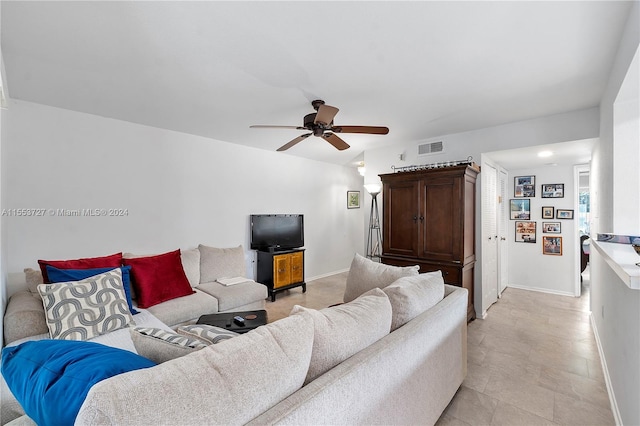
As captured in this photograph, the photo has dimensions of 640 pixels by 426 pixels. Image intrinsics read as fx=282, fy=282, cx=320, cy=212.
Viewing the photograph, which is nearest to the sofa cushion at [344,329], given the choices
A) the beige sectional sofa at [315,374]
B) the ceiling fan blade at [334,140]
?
the beige sectional sofa at [315,374]

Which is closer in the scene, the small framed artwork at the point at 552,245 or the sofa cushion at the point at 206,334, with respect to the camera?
the sofa cushion at the point at 206,334

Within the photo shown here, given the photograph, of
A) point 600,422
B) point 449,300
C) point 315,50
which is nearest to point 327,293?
point 449,300

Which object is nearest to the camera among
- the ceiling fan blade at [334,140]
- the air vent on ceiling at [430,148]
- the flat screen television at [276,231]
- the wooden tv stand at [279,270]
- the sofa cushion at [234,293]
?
the ceiling fan blade at [334,140]

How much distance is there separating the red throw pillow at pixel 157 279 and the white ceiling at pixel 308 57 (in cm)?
161

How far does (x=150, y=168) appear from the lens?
11.7 ft

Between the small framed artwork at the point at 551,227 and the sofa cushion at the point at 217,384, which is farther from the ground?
the small framed artwork at the point at 551,227

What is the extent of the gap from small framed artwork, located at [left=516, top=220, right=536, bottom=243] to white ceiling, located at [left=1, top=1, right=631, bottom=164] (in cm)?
246

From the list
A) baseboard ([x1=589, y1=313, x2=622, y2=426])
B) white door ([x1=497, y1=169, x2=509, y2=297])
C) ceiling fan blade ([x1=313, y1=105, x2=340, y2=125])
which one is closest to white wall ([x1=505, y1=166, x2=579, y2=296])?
white door ([x1=497, y1=169, x2=509, y2=297])

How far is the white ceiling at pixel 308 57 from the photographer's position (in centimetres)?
161

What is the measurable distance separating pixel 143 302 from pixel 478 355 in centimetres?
321

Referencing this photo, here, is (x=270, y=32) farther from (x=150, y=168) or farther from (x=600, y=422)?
(x=600, y=422)

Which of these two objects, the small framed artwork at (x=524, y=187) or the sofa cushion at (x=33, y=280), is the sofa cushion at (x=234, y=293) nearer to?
the sofa cushion at (x=33, y=280)

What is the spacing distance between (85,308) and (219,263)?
5.48ft

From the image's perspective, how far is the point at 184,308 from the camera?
Answer: 2707mm
